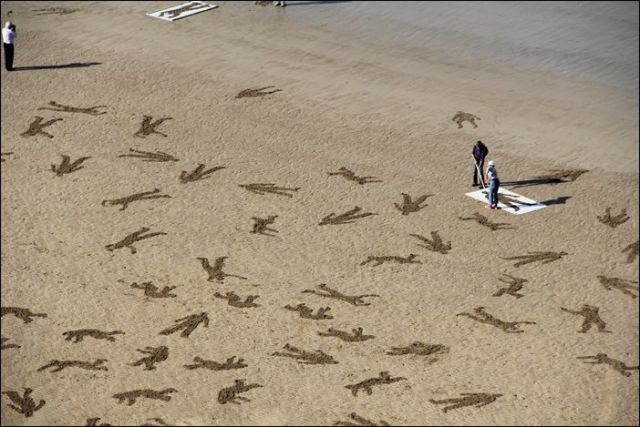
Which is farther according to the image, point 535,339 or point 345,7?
point 345,7

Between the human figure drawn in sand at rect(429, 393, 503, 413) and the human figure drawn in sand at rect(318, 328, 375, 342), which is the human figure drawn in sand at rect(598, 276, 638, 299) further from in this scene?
the human figure drawn in sand at rect(318, 328, 375, 342)

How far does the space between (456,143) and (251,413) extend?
1774 cm

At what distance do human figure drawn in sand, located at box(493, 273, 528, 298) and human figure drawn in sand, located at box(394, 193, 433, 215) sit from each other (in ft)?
15.4

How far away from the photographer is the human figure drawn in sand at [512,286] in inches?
1305

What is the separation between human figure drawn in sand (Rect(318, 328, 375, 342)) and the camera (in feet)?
101

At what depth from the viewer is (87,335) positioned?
30812mm

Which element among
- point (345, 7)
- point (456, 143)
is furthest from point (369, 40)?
point (456, 143)

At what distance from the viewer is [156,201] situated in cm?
3794

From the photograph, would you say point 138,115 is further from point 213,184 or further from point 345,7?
point 345,7

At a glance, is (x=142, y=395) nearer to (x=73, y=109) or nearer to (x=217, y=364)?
(x=217, y=364)

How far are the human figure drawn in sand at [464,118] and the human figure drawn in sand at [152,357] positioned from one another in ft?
58.9

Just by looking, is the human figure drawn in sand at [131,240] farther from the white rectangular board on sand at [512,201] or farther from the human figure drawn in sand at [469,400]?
the human figure drawn in sand at [469,400]

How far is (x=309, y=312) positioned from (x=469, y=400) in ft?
18.0

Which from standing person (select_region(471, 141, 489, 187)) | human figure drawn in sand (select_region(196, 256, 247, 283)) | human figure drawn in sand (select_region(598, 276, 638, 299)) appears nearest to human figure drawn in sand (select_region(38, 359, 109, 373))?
human figure drawn in sand (select_region(196, 256, 247, 283))
